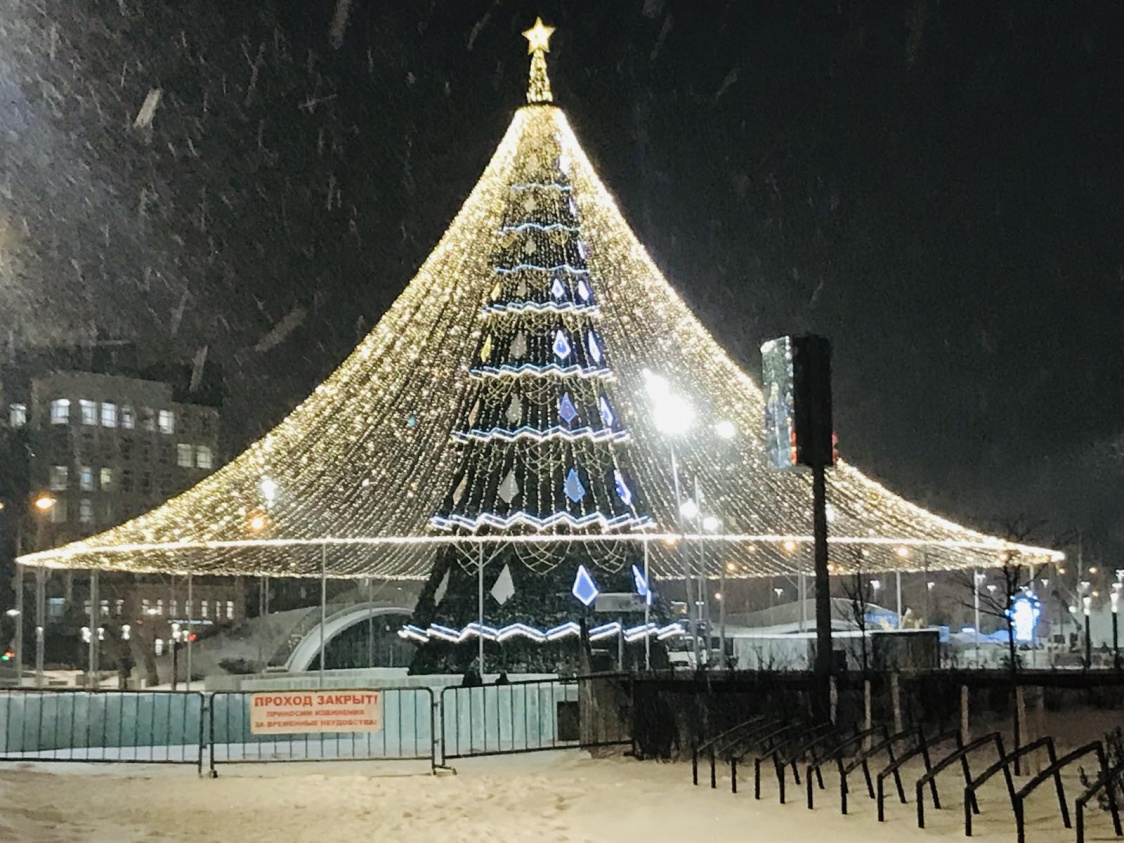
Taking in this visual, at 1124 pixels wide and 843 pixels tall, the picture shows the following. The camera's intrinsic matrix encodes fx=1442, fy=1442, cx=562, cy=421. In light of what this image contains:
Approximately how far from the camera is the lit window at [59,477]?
8956 centimetres

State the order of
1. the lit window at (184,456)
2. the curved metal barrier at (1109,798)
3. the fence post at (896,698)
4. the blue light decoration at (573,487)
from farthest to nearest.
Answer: the lit window at (184,456), the blue light decoration at (573,487), the fence post at (896,698), the curved metal barrier at (1109,798)

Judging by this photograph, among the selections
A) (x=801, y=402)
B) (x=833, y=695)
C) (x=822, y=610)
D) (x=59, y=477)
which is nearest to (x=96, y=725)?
(x=822, y=610)

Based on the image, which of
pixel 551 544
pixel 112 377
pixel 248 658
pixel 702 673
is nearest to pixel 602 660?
pixel 702 673

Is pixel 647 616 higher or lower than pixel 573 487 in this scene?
lower

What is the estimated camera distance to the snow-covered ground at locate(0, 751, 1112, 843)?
519 inches

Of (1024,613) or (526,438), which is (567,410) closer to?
(526,438)

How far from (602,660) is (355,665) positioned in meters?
29.2

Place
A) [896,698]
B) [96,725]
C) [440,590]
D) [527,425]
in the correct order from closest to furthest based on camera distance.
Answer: [896,698], [96,725], [527,425], [440,590]

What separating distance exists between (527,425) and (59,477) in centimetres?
6521

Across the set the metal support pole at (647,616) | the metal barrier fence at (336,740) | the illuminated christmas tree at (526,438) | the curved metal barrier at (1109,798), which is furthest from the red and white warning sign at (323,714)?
the metal support pole at (647,616)

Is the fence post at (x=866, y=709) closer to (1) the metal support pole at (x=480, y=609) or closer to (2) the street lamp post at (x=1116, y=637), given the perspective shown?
(2) the street lamp post at (x=1116, y=637)

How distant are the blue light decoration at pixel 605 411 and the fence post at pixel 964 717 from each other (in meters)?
16.2

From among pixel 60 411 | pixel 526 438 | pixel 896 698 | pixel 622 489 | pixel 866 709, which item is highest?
pixel 60 411

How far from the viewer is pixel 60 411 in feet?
300
